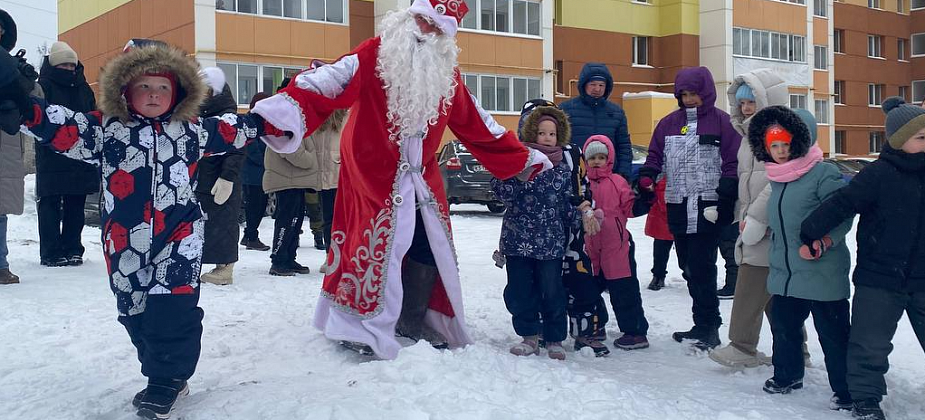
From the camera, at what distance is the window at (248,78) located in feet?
68.8

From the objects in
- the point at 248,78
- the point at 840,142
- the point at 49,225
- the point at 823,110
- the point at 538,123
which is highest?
the point at 823,110

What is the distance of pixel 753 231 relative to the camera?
4664 millimetres

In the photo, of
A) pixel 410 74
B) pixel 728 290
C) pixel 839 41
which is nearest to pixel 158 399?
pixel 410 74

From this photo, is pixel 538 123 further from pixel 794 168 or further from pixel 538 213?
pixel 794 168

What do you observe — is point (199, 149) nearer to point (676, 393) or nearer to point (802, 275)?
point (676, 393)

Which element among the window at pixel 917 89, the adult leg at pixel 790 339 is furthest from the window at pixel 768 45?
the adult leg at pixel 790 339

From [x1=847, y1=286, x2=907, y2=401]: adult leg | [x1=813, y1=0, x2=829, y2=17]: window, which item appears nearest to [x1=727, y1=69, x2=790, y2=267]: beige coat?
[x1=847, y1=286, x2=907, y2=401]: adult leg

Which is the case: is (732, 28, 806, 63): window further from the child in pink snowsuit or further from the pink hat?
the pink hat

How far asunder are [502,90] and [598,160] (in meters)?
20.3

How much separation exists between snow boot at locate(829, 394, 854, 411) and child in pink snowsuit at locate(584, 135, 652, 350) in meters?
1.45

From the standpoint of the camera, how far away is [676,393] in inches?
170

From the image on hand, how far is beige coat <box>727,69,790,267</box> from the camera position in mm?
4695

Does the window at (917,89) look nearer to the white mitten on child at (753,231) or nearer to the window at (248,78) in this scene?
the window at (248,78)

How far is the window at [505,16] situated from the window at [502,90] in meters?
1.48
